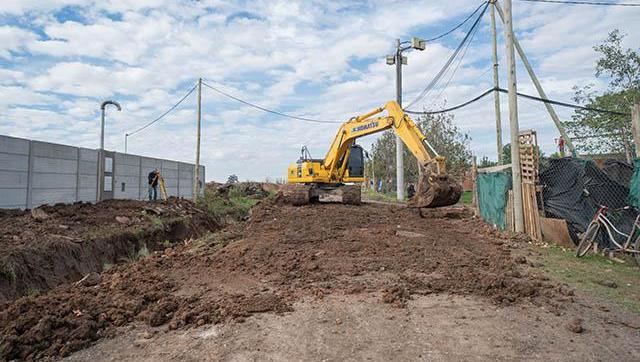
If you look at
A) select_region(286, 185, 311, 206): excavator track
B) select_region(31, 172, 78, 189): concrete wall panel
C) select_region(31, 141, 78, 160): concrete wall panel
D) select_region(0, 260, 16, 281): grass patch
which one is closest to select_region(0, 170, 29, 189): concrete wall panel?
select_region(31, 172, 78, 189): concrete wall panel

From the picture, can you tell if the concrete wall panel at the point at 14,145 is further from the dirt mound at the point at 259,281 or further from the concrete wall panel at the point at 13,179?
the dirt mound at the point at 259,281

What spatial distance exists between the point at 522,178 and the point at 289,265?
652cm

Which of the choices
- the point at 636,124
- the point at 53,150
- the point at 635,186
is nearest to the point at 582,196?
the point at 635,186

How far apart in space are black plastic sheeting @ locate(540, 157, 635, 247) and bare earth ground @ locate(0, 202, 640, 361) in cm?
243

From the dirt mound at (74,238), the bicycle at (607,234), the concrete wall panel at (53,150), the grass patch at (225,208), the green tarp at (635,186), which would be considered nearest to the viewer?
the bicycle at (607,234)

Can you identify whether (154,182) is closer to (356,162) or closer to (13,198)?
(13,198)

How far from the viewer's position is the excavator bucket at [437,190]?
440 inches

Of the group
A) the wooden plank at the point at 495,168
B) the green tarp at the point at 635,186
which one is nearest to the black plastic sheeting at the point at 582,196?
the green tarp at the point at 635,186

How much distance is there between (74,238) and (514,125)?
435 inches

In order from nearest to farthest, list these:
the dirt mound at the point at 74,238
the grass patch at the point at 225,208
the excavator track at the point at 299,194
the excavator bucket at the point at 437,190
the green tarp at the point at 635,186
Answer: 1. the green tarp at the point at 635,186
2. the dirt mound at the point at 74,238
3. the excavator bucket at the point at 437,190
4. the excavator track at the point at 299,194
5. the grass patch at the point at 225,208

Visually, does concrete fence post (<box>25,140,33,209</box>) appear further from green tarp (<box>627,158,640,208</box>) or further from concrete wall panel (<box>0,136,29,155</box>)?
green tarp (<box>627,158,640,208</box>)

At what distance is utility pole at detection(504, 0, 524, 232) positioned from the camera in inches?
406

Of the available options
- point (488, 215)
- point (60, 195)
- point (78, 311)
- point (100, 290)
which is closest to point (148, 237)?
point (60, 195)

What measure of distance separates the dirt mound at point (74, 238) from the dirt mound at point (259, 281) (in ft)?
7.13
